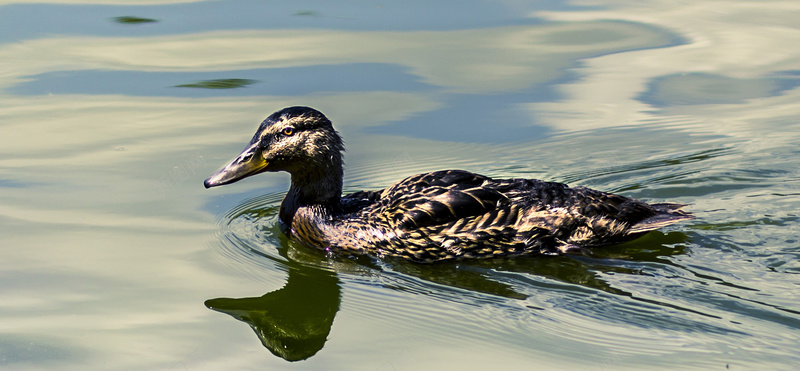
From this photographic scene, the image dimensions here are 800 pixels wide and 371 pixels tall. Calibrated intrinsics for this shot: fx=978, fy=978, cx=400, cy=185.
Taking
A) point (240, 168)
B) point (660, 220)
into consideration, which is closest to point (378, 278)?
point (240, 168)

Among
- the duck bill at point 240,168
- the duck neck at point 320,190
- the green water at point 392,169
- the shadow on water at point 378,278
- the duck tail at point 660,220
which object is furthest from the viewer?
the duck neck at point 320,190

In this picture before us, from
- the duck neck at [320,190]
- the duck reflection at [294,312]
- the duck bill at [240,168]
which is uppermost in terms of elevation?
the duck bill at [240,168]

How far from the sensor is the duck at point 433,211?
24.7ft

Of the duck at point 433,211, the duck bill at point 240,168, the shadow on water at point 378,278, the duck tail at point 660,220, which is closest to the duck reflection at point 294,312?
the shadow on water at point 378,278

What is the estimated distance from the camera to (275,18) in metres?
13.0

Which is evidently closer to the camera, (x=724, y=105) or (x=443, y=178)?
(x=443, y=178)

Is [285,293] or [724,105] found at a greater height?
[724,105]

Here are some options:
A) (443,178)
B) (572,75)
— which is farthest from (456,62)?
(443,178)

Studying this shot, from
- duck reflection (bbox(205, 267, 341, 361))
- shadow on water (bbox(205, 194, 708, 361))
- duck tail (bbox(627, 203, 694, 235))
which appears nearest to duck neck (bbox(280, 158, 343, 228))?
shadow on water (bbox(205, 194, 708, 361))

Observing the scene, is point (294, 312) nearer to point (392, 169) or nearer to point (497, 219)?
point (497, 219)

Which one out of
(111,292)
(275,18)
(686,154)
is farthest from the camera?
(275,18)

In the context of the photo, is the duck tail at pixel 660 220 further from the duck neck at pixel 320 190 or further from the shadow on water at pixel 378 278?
the duck neck at pixel 320 190

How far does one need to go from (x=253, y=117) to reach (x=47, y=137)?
2050mm

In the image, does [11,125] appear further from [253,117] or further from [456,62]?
[456,62]
